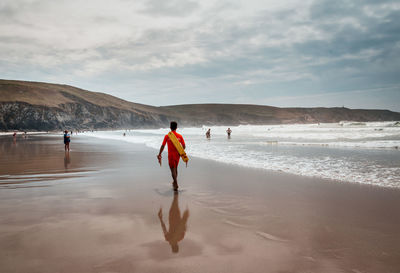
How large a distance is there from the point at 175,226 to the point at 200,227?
1.30ft

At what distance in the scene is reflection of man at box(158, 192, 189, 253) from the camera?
3.61m

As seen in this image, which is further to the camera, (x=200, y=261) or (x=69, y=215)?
(x=69, y=215)

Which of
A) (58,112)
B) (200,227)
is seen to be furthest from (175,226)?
(58,112)

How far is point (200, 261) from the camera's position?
3.04m

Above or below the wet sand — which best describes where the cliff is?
above

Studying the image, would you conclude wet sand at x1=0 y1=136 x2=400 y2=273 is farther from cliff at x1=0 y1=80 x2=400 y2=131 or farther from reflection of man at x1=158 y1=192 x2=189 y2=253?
cliff at x1=0 y1=80 x2=400 y2=131

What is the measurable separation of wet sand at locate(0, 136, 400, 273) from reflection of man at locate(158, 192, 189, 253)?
16 mm

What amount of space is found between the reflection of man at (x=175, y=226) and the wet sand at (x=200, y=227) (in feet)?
0.05

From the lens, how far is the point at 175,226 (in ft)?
13.8

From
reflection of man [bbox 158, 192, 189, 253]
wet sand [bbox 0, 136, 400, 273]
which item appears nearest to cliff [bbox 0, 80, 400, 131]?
wet sand [bbox 0, 136, 400, 273]

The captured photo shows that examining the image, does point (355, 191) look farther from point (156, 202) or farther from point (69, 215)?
point (69, 215)

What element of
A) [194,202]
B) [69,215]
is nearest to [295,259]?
[194,202]

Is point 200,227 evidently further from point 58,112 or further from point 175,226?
point 58,112

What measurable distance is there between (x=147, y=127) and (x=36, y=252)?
14115 cm
